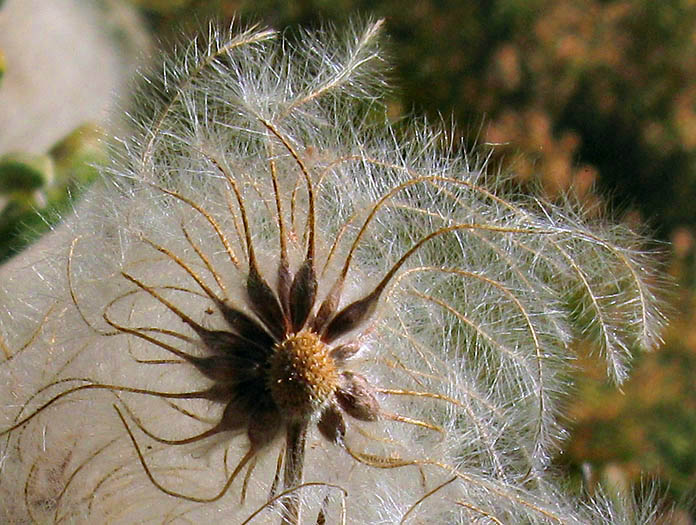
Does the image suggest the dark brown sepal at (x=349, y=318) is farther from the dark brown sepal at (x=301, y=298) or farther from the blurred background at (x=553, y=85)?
the blurred background at (x=553, y=85)

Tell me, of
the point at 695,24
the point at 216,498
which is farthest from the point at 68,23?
the point at 216,498

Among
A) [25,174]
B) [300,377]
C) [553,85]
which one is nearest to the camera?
[300,377]

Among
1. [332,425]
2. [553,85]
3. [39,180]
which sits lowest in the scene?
[553,85]

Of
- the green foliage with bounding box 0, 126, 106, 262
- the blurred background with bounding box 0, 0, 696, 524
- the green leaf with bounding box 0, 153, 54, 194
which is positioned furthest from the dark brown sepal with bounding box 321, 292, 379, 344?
the blurred background with bounding box 0, 0, 696, 524

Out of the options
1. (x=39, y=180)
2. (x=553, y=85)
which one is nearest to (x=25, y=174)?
(x=39, y=180)

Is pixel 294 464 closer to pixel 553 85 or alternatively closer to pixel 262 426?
pixel 262 426

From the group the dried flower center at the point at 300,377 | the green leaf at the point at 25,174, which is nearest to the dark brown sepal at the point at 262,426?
the dried flower center at the point at 300,377
